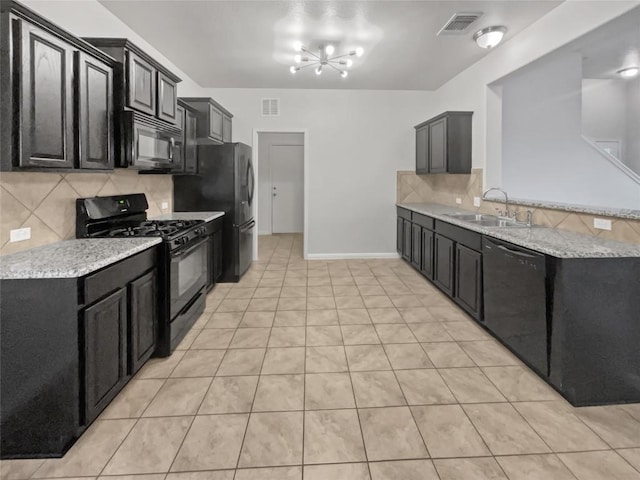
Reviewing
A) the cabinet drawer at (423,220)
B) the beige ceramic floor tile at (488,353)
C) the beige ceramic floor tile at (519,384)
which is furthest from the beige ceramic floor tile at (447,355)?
the cabinet drawer at (423,220)

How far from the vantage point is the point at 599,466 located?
1.66m

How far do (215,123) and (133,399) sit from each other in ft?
11.5

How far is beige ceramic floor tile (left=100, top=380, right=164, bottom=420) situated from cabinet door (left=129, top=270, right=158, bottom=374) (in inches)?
4.6

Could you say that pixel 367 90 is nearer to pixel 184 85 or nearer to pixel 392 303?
pixel 184 85

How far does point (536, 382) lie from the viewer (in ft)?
7.80

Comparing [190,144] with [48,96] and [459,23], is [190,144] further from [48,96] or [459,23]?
[459,23]

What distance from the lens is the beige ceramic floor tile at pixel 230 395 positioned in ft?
6.91

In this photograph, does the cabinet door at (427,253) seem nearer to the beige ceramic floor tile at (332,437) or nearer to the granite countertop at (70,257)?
the beige ceramic floor tile at (332,437)

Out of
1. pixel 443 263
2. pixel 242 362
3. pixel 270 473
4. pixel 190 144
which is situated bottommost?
pixel 270 473

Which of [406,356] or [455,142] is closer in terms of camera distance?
[406,356]

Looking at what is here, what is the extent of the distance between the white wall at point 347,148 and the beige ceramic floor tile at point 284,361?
3393 millimetres

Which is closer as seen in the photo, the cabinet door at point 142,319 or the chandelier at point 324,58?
the cabinet door at point 142,319

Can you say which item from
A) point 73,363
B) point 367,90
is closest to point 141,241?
point 73,363

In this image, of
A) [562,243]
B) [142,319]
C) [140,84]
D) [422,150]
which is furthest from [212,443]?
[422,150]
